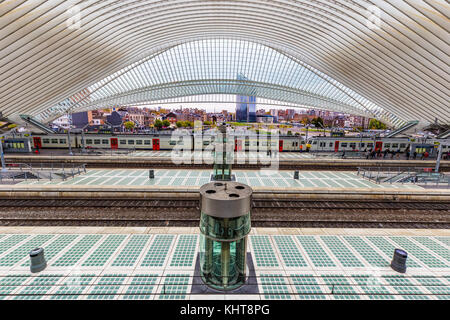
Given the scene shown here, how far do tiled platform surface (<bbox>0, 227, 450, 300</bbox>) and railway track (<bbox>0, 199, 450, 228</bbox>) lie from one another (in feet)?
6.57

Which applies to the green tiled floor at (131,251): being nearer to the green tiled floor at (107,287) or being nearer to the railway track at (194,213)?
the green tiled floor at (107,287)

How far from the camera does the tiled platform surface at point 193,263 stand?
275 inches

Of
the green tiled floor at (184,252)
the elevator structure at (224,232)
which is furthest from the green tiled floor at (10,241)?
the elevator structure at (224,232)

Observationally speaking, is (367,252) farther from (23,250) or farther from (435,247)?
(23,250)

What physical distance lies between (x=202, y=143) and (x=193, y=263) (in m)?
25.0

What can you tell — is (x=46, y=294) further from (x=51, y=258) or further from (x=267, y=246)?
(x=267, y=246)

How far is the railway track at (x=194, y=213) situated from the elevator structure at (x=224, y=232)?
5.89 metres

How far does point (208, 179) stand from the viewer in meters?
19.9

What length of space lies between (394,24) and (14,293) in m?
30.9

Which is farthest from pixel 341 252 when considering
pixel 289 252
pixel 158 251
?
pixel 158 251

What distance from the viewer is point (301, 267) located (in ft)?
27.1

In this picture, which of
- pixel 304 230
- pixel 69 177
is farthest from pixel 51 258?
pixel 69 177

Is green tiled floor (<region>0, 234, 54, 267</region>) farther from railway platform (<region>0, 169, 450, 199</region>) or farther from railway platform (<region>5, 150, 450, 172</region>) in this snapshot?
railway platform (<region>5, 150, 450, 172</region>)

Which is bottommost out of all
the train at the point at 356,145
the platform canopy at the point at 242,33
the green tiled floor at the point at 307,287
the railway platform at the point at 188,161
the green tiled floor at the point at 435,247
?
the green tiled floor at the point at 435,247
